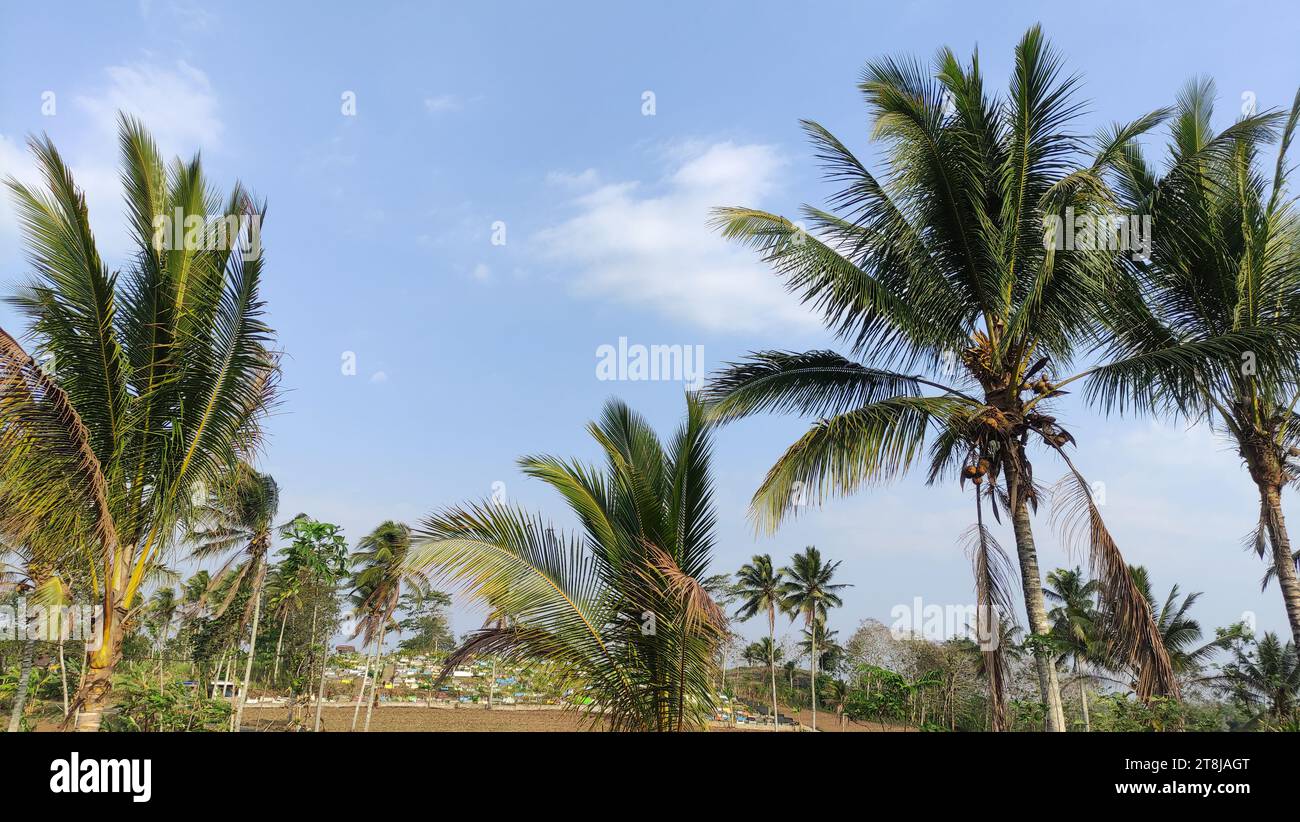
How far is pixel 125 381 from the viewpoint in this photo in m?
7.42

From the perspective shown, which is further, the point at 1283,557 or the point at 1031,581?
the point at 1283,557

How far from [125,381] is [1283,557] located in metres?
14.9

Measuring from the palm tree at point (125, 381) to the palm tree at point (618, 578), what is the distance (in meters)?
3.23

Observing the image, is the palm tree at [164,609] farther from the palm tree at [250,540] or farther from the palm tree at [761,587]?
the palm tree at [761,587]

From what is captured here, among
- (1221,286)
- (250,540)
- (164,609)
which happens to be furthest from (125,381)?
(164,609)

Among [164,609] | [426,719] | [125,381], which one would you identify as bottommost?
[426,719]

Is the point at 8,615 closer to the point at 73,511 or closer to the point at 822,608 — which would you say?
the point at 73,511

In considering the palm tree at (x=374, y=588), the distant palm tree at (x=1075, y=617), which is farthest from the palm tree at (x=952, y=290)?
the distant palm tree at (x=1075, y=617)

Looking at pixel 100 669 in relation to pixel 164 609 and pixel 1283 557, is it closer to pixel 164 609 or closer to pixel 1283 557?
pixel 1283 557

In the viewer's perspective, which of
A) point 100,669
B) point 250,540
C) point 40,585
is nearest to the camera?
point 100,669

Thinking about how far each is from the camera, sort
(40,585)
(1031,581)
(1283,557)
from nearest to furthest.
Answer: (1031,581)
(1283,557)
(40,585)

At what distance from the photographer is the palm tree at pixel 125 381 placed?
677 cm
